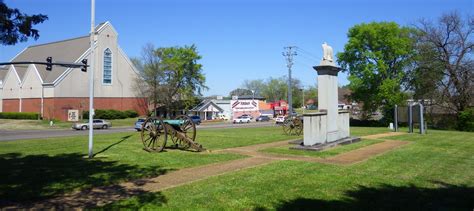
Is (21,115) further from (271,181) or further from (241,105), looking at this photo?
(271,181)

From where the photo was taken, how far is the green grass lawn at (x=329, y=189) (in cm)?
754

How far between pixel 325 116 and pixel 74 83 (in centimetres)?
5386

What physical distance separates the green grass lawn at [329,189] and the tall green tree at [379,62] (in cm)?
3811

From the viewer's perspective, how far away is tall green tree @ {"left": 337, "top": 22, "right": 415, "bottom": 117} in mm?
48719

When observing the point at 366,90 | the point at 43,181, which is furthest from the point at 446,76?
the point at 43,181

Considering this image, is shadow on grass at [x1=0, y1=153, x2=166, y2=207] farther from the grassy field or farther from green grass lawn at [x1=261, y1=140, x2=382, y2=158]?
green grass lawn at [x1=261, y1=140, x2=382, y2=158]

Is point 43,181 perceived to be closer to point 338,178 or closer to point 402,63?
point 338,178

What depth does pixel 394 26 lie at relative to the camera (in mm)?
49625

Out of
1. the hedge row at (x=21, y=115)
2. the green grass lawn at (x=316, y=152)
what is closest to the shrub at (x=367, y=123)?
the green grass lawn at (x=316, y=152)

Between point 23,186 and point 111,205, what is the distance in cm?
305

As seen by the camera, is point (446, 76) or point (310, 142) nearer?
point (310, 142)

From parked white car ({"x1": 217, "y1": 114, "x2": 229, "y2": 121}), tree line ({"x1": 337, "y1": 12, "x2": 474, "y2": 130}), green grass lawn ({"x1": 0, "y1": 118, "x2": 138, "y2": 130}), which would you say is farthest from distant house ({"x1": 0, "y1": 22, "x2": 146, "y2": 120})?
tree line ({"x1": 337, "y1": 12, "x2": 474, "y2": 130})

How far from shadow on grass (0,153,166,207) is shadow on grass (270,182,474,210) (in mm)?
3977

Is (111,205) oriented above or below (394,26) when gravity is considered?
below
